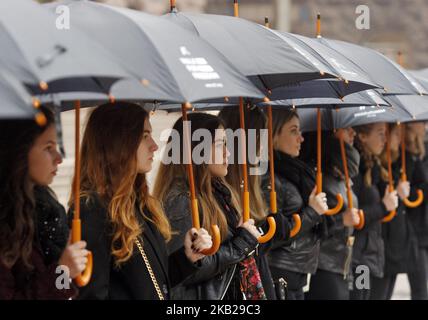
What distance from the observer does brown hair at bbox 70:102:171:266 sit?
428 cm

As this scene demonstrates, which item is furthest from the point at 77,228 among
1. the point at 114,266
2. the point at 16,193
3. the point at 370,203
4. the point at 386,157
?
the point at 386,157

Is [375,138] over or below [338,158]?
over

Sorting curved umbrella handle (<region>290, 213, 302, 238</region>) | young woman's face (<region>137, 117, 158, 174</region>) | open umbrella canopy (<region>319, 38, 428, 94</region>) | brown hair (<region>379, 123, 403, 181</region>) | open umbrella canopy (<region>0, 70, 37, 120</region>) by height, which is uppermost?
open umbrella canopy (<region>319, 38, 428, 94</region>)

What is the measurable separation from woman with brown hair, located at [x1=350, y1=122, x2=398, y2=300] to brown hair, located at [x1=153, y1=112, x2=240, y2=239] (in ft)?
9.24

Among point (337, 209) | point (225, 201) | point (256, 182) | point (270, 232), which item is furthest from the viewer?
point (337, 209)

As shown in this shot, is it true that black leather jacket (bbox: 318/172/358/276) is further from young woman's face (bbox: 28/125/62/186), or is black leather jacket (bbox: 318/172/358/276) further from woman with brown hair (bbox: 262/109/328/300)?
young woman's face (bbox: 28/125/62/186)

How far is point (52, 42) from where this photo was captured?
3.32m

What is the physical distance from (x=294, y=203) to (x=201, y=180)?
1.49 m

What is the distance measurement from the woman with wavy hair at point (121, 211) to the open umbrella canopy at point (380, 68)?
198 cm

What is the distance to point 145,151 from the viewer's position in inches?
175

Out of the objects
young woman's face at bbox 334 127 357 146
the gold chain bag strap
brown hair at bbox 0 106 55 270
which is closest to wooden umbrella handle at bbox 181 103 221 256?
the gold chain bag strap

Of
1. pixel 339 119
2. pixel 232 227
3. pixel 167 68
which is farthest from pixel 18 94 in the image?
pixel 339 119

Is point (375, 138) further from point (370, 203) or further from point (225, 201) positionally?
point (225, 201)

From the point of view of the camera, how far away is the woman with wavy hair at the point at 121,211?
419 centimetres
